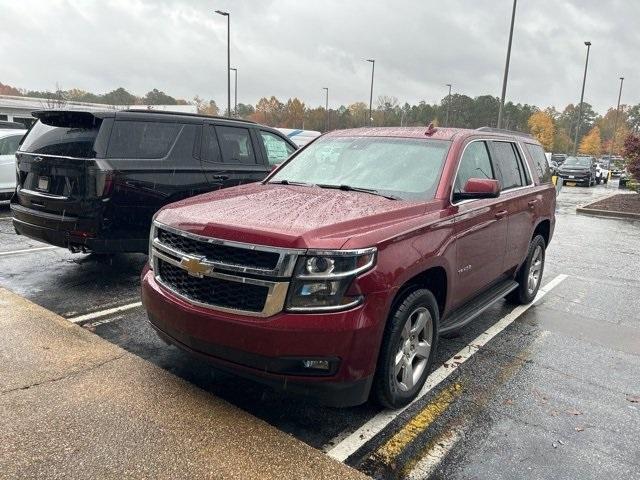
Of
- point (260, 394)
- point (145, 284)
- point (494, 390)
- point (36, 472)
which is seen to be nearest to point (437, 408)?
point (494, 390)

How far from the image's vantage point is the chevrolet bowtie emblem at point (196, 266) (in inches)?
114

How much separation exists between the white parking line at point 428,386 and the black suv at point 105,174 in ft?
11.3

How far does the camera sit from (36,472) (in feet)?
8.36

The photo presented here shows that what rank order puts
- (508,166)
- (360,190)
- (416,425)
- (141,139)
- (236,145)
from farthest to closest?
(236,145) < (141,139) < (508,166) < (360,190) < (416,425)

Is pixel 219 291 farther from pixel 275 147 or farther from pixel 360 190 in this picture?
pixel 275 147

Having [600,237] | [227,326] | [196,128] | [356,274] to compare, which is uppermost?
[196,128]

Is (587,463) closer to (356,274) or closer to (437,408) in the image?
(437,408)

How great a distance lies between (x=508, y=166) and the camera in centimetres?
509

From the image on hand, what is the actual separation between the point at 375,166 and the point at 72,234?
10.5 feet

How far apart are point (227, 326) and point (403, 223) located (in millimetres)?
1243

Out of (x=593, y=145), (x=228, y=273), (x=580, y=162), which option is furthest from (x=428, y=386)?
(x=593, y=145)

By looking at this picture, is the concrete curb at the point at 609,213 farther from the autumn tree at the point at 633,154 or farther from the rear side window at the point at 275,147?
the rear side window at the point at 275,147

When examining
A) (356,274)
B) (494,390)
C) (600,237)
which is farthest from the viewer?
(600,237)

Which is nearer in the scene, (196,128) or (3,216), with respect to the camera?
(196,128)
